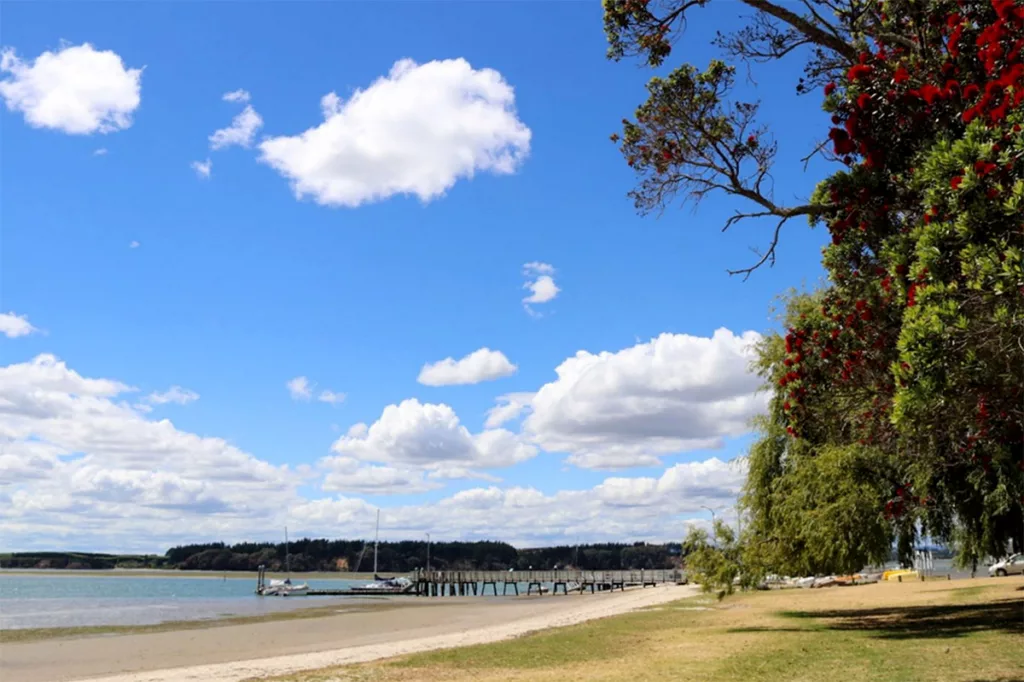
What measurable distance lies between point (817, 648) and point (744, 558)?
25.8ft

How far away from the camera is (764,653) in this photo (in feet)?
59.4

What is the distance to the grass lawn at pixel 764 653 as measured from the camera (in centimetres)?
1468

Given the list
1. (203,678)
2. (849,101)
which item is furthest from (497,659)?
(849,101)

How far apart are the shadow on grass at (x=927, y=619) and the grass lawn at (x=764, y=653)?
50 mm

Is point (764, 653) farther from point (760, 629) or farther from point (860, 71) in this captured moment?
point (860, 71)

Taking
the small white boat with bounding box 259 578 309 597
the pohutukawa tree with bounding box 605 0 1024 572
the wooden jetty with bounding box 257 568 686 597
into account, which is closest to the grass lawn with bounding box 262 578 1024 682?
the pohutukawa tree with bounding box 605 0 1024 572

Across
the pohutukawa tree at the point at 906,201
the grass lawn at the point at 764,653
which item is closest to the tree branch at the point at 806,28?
the pohutukawa tree at the point at 906,201

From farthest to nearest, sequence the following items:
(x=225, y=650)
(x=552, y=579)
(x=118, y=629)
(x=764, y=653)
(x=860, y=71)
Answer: (x=552, y=579)
(x=118, y=629)
(x=225, y=650)
(x=764, y=653)
(x=860, y=71)

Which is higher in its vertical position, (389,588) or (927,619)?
(927,619)

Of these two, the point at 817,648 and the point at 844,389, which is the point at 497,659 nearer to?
the point at 817,648

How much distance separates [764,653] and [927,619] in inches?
402

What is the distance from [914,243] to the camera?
9094mm

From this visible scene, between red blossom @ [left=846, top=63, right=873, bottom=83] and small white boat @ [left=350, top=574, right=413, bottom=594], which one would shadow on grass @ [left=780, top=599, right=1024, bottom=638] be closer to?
red blossom @ [left=846, top=63, right=873, bottom=83]

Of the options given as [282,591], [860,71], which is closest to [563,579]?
[282,591]
